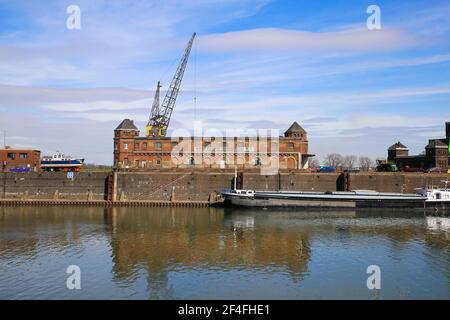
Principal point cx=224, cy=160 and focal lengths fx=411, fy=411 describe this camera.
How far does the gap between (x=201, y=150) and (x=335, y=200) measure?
27341mm

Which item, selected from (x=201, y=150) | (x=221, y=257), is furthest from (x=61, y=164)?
(x=221, y=257)

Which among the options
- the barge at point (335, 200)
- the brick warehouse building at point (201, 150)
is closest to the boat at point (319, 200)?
the barge at point (335, 200)

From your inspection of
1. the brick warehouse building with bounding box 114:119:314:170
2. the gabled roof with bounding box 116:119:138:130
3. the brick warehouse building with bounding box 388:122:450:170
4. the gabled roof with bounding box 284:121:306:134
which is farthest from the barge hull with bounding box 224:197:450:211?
the brick warehouse building with bounding box 388:122:450:170

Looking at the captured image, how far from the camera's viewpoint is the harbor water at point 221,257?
25.0 meters

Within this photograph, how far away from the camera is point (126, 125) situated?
3157 inches

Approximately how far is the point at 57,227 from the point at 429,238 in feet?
127

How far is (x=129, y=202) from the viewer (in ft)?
215

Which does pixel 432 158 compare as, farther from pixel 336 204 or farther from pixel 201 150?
pixel 201 150

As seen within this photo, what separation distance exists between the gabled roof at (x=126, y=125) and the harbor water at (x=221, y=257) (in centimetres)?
2905

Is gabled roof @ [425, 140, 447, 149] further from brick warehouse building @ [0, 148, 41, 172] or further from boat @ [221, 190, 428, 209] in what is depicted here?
brick warehouse building @ [0, 148, 41, 172]

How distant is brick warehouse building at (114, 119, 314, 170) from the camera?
7800 centimetres

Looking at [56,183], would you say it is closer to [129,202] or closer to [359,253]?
[129,202]

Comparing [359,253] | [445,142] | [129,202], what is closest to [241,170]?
[129,202]
